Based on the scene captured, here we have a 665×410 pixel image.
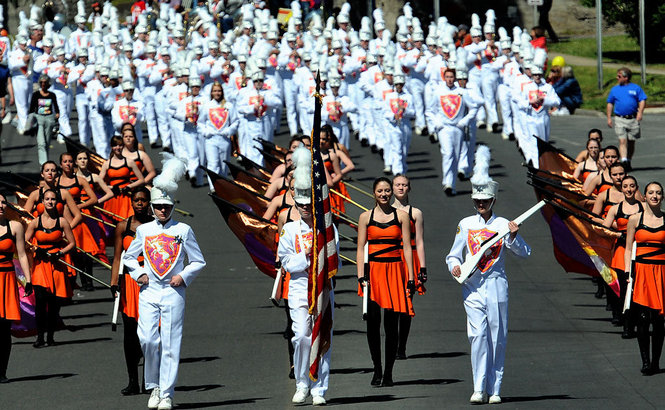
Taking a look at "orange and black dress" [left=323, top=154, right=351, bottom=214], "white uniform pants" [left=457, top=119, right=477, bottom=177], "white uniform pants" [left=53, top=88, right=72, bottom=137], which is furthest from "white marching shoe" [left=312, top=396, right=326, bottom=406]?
"white uniform pants" [left=53, top=88, right=72, bottom=137]

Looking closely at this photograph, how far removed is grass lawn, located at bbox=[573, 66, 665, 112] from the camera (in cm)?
3653

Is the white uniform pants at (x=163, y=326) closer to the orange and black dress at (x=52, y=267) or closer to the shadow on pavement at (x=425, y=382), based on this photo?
the shadow on pavement at (x=425, y=382)

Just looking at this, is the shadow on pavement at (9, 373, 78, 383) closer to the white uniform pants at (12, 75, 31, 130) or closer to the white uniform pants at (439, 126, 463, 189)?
the white uniform pants at (439, 126, 463, 189)

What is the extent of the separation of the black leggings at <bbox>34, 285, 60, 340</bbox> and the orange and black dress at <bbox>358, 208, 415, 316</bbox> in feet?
13.4

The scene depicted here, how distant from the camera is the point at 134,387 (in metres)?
13.6

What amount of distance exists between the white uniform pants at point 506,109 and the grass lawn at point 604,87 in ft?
15.4

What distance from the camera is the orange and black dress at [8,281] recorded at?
47.1 ft

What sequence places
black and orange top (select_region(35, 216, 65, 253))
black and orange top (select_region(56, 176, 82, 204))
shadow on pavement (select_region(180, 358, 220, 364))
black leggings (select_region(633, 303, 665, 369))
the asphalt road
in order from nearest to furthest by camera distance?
1. the asphalt road
2. black leggings (select_region(633, 303, 665, 369))
3. shadow on pavement (select_region(180, 358, 220, 364))
4. black and orange top (select_region(35, 216, 65, 253))
5. black and orange top (select_region(56, 176, 82, 204))

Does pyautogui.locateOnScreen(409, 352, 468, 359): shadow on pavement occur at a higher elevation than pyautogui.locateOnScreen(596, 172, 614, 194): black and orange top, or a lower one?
lower

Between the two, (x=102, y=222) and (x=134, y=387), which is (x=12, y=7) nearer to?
(x=102, y=222)

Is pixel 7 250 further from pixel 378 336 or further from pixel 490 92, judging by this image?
pixel 490 92

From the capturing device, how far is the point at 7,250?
14.4 m

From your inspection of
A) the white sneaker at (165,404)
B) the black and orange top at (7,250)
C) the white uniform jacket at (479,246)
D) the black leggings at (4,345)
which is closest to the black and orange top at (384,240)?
the white uniform jacket at (479,246)

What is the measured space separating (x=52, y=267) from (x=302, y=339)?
180 inches
